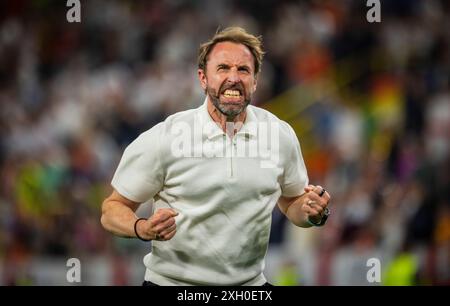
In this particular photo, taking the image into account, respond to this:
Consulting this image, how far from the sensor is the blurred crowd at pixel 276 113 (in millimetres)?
7859

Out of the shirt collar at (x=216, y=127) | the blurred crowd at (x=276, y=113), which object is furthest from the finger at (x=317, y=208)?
the blurred crowd at (x=276, y=113)

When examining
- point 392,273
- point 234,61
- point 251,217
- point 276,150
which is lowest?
point 392,273

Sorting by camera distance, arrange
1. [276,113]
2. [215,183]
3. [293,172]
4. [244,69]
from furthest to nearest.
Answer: [276,113] < [293,172] < [244,69] < [215,183]

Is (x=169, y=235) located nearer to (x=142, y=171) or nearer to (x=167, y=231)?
(x=167, y=231)

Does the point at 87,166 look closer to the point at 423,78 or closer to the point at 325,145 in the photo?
the point at 325,145

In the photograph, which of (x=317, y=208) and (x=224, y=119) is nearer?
(x=317, y=208)

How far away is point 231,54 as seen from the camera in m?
4.38

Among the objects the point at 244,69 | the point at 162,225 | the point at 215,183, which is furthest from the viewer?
the point at 244,69

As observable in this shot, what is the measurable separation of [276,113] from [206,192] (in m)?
5.27

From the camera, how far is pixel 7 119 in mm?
9406

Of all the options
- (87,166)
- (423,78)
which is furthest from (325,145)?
(87,166)

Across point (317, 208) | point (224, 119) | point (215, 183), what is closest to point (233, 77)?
point (224, 119)

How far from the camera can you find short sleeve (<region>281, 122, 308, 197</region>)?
14.7 feet
